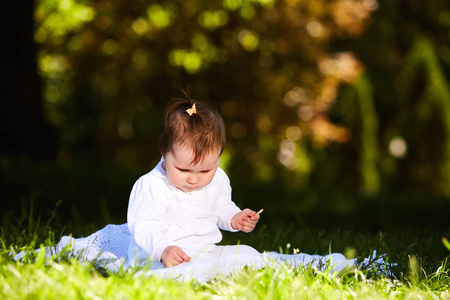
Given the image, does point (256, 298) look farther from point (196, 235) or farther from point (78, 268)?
point (196, 235)

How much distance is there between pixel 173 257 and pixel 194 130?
26.4 inches

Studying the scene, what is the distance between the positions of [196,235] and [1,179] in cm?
481

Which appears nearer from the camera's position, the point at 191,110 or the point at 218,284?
the point at 218,284

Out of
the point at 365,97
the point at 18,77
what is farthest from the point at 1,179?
the point at 365,97

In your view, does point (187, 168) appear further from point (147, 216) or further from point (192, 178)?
point (147, 216)

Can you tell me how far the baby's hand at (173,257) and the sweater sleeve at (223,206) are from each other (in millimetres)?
605

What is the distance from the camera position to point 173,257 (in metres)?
2.97

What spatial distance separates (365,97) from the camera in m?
15.1

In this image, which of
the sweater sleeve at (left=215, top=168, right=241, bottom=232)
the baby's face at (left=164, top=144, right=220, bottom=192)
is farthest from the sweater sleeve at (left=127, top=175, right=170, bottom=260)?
the sweater sleeve at (left=215, top=168, right=241, bottom=232)

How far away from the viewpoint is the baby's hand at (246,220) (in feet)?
11.0

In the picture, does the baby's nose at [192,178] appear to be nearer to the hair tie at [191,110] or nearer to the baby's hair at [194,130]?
the baby's hair at [194,130]

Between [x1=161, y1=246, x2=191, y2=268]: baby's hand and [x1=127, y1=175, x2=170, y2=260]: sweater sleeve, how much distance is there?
9 cm

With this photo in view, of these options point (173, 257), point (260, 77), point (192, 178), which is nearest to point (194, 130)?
point (192, 178)

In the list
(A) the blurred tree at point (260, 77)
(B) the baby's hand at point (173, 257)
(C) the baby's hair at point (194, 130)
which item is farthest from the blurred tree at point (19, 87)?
(B) the baby's hand at point (173, 257)
